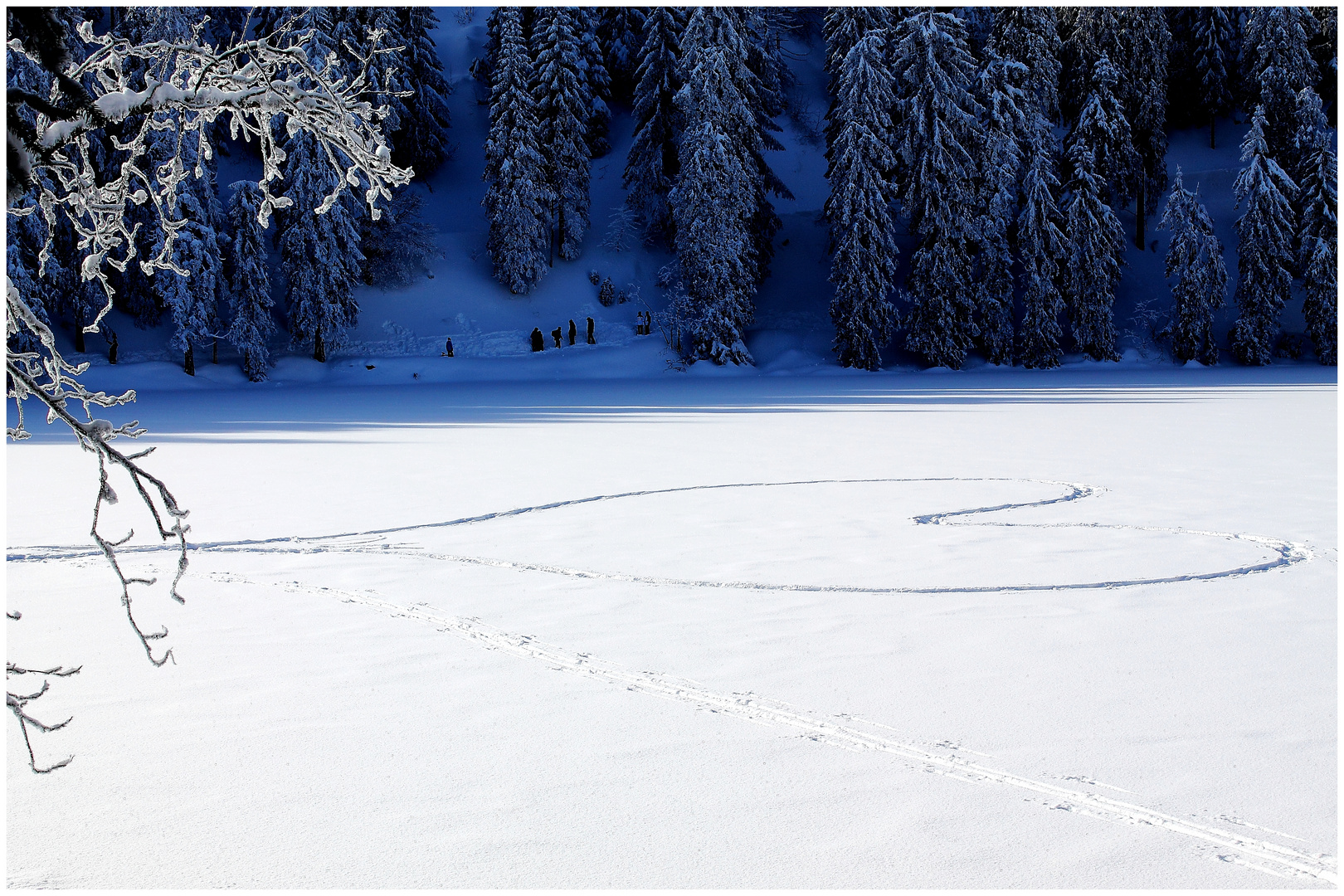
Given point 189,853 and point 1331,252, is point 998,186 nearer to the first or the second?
point 1331,252

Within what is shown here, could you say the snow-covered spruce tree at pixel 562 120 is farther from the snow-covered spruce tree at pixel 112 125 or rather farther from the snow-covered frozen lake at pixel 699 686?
the snow-covered spruce tree at pixel 112 125

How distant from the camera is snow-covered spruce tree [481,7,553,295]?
135ft

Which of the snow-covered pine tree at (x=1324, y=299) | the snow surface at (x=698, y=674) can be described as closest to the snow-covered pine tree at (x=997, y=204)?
the snow-covered pine tree at (x=1324, y=299)

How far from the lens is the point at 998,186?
38344 millimetres

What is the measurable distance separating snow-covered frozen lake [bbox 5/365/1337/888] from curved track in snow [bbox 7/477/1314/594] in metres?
0.04

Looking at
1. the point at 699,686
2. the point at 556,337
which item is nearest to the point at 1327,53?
the point at 556,337

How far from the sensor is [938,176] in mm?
38188

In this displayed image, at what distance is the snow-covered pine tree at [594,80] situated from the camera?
47812 millimetres

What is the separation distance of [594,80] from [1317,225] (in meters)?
27.8

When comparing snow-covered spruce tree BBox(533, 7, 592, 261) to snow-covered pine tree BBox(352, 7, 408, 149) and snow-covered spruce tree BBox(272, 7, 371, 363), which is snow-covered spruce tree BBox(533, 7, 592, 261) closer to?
snow-covered pine tree BBox(352, 7, 408, 149)

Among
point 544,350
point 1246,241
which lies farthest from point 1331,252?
point 544,350

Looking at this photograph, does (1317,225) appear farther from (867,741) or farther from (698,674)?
(867,741)


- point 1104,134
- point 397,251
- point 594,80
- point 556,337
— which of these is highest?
point 594,80

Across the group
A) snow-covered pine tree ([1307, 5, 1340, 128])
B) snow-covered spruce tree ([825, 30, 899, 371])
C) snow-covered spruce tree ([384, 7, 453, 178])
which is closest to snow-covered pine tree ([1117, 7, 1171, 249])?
snow-covered pine tree ([1307, 5, 1340, 128])
